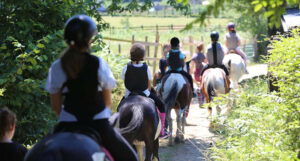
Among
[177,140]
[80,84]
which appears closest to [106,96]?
[80,84]

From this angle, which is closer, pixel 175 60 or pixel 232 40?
pixel 175 60

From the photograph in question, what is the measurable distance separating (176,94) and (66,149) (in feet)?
26.1

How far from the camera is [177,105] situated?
1280 centimetres

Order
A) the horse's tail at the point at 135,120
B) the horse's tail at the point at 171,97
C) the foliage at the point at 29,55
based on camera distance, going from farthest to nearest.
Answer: the horse's tail at the point at 171,97, the foliage at the point at 29,55, the horse's tail at the point at 135,120

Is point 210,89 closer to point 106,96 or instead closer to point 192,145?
point 192,145

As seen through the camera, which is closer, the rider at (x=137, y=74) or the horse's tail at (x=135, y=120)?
the horse's tail at (x=135, y=120)

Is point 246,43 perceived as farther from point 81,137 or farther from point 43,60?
point 81,137

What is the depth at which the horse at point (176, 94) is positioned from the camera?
39.9 ft

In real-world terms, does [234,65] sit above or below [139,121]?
below

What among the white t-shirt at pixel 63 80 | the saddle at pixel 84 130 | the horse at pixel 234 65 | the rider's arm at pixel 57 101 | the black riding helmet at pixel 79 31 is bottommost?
the horse at pixel 234 65

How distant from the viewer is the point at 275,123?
7301 millimetres

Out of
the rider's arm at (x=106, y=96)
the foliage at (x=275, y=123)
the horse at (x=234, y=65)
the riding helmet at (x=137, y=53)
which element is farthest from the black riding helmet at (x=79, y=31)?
the horse at (x=234, y=65)

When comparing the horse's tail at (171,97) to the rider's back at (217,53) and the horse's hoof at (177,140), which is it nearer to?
the horse's hoof at (177,140)

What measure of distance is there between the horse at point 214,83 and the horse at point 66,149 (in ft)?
30.3
